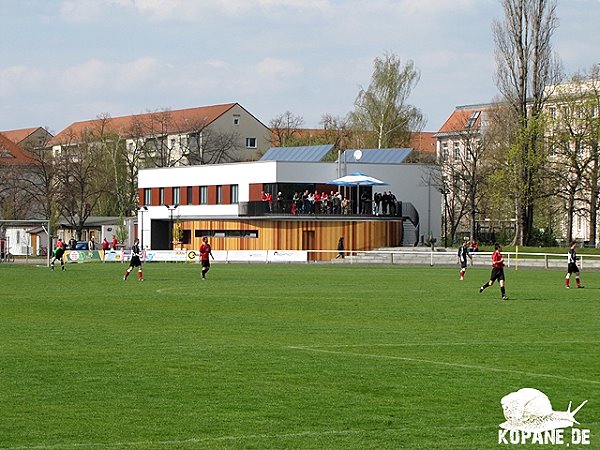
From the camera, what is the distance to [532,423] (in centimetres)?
1156

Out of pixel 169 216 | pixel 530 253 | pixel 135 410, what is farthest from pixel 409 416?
pixel 169 216

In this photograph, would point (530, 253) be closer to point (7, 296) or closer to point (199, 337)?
point (7, 296)

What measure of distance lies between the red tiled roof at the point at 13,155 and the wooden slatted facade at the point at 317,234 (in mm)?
54937

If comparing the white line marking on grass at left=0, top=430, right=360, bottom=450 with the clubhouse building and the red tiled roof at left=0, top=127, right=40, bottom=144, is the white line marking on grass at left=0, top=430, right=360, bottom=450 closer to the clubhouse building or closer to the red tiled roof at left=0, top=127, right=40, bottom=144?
the clubhouse building

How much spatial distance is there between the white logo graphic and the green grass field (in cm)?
21

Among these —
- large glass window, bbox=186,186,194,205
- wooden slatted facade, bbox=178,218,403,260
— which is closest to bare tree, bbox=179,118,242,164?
large glass window, bbox=186,186,194,205

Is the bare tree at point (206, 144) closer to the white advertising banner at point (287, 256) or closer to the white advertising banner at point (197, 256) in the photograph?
the white advertising banner at point (197, 256)

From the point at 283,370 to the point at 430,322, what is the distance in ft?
31.5

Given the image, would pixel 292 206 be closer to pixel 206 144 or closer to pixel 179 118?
pixel 206 144

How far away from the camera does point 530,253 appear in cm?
6475

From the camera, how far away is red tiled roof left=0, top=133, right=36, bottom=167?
13438 centimetres

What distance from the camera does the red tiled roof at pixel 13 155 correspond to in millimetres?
134375

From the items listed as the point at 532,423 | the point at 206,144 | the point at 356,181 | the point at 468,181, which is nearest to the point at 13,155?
the point at 206,144

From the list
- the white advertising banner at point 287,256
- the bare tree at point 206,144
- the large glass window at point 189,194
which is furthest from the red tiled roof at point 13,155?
the white advertising banner at point 287,256
